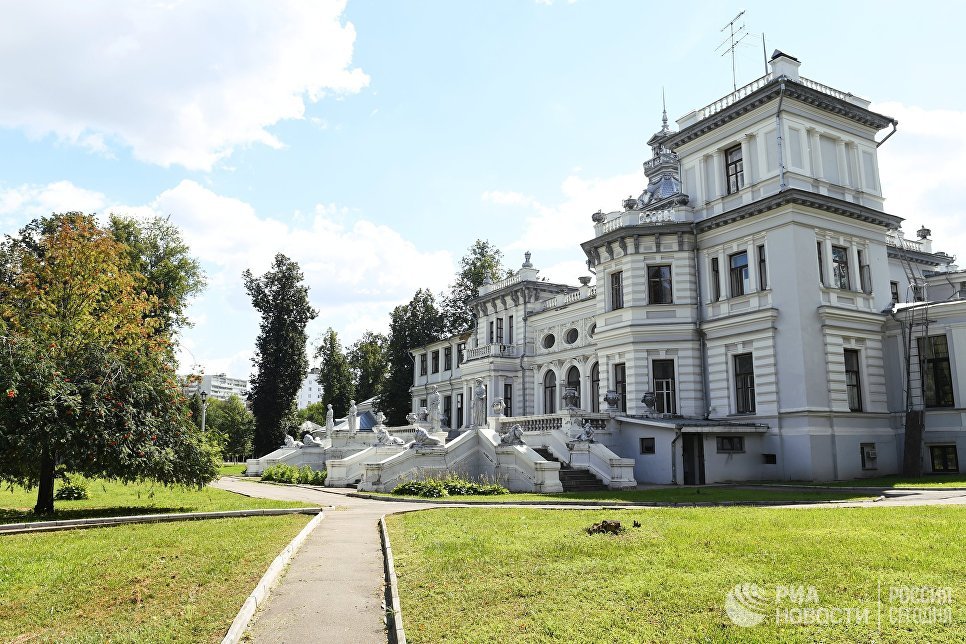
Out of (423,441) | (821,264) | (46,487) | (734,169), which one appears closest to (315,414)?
(423,441)

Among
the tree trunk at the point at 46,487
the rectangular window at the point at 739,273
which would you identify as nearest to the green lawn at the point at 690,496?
the tree trunk at the point at 46,487

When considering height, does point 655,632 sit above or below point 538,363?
below

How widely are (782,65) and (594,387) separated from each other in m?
18.9

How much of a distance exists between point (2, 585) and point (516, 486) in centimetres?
1847

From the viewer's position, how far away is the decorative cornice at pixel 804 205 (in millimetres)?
28812

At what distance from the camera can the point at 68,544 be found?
1214 cm

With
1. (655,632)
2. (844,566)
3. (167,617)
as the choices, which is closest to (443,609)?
(655,632)

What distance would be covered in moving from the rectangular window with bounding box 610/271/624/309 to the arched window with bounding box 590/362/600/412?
605 centimetres

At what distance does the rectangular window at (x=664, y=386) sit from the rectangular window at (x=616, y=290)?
3.59 m

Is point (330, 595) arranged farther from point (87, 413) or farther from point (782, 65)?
point (782, 65)

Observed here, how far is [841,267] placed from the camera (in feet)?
100

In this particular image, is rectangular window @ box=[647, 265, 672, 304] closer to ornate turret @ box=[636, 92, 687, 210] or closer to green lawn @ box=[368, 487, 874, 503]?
ornate turret @ box=[636, 92, 687, 210]

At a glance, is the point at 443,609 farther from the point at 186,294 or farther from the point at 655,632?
the point at 186,294

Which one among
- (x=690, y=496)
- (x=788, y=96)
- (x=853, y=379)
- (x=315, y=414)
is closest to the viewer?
(x=690, y=496)
